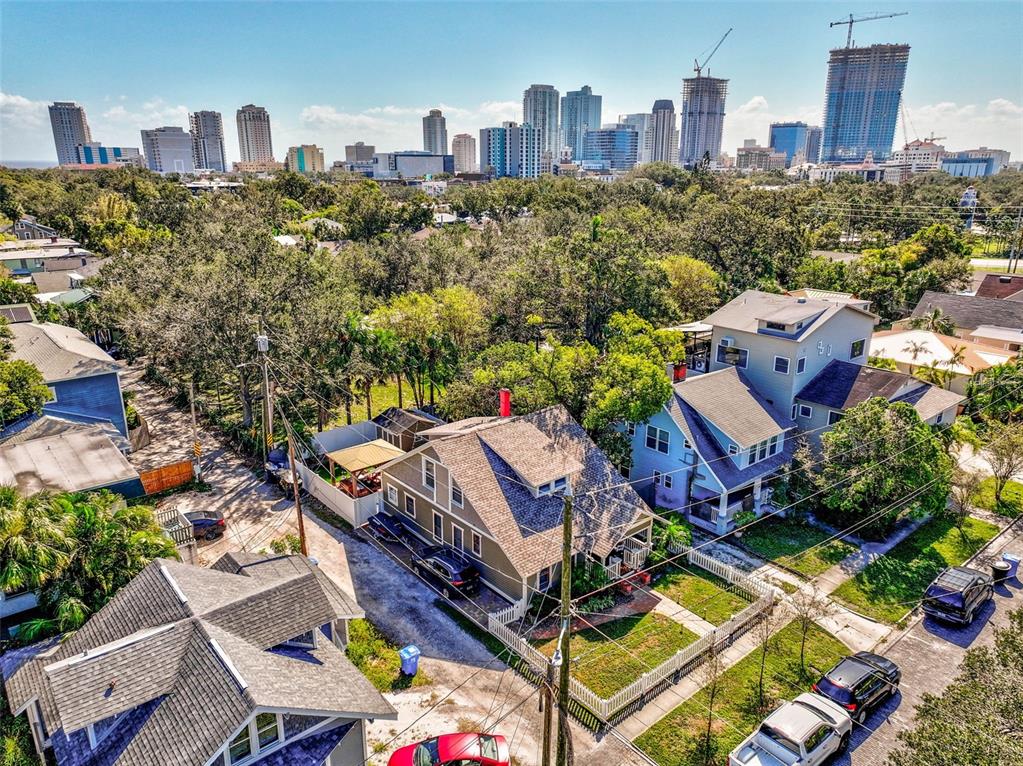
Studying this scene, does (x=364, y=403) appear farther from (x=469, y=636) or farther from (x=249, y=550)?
(x=469, y=636)

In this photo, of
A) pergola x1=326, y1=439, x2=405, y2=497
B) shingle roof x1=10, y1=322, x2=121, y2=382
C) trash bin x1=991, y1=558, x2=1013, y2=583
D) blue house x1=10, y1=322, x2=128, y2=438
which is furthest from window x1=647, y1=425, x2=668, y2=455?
shingle roof x1=10, y1=322, x2=121, y2=382

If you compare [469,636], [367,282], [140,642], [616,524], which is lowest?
[469,636]

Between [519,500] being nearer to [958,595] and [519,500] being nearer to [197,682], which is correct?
[197,682]

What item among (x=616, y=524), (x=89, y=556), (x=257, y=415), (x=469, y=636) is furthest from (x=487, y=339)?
(x=89, y=556)

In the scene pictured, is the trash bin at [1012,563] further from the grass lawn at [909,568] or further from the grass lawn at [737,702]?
the grass lawn at [737,702]

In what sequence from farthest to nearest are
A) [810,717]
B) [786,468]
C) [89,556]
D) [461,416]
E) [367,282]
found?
[367,282] < [461,416] < [786,468] < [89,556] < [810,717]

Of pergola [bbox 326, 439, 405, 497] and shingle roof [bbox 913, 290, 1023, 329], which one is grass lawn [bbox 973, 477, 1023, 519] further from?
pergola [bbox 326, 439, 405, 497]

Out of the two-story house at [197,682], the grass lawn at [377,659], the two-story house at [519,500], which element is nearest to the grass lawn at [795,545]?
the two-story house at [519,500]
